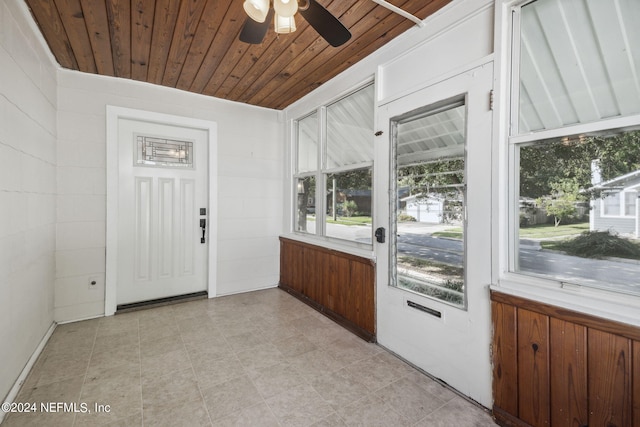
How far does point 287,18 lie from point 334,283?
7.97 ft

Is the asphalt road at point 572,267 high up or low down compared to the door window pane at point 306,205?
down

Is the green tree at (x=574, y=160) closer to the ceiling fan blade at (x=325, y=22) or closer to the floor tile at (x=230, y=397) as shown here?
the ceiling fan blade at (x=325, y=22)

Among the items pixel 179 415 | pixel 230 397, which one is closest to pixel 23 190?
pixel 179 415

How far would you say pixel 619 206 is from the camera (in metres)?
1.35

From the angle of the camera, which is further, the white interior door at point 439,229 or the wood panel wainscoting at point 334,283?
the wood panel wainscoting at point 334,283

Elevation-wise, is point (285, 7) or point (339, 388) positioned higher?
point (285, 7)

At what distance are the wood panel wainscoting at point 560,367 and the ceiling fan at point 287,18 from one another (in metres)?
1.83

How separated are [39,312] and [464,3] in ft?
13.4

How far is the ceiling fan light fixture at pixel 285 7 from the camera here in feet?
4.48

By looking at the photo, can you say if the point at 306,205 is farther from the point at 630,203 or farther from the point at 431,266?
the point at 630,203

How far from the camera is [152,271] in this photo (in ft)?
11.4

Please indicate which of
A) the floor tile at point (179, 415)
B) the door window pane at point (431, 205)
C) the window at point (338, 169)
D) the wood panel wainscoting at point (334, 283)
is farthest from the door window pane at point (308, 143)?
the floor tile at point (179, 415)

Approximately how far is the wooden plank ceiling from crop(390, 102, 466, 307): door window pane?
0.82m

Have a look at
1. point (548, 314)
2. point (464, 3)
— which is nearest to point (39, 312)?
point (548, 314)
